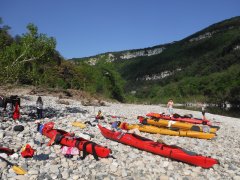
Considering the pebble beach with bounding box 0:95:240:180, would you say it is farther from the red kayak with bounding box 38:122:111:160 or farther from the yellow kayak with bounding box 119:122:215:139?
the yellow kayak with bounding box 119:122:215:139

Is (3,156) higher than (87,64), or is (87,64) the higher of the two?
(87,64)

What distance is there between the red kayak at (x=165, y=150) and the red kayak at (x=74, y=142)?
7.71 ft

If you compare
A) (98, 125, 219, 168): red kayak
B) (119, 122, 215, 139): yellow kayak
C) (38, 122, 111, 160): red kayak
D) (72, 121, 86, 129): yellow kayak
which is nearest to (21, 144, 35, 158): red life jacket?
(38, 122, 111, 160): red kayak

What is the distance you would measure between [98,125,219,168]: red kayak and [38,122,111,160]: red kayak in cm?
235

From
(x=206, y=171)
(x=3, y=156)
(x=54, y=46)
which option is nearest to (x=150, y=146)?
(x=206, y=171)

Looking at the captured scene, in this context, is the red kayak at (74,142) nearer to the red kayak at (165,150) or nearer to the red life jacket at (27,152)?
the red life jacket at (27,152)

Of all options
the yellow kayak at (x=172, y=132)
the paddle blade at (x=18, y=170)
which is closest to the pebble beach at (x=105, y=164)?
the paddle blade at (x=18, y=170)

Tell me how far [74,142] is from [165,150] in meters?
4.16

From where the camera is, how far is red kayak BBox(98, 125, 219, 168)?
12.9 metres

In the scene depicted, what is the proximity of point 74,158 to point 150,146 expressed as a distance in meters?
3.82

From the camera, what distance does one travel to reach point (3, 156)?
11.6 meters

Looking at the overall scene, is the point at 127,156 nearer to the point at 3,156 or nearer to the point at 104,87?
the point at 3,156

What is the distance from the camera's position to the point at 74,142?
13.7 m

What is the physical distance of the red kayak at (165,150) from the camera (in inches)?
508
